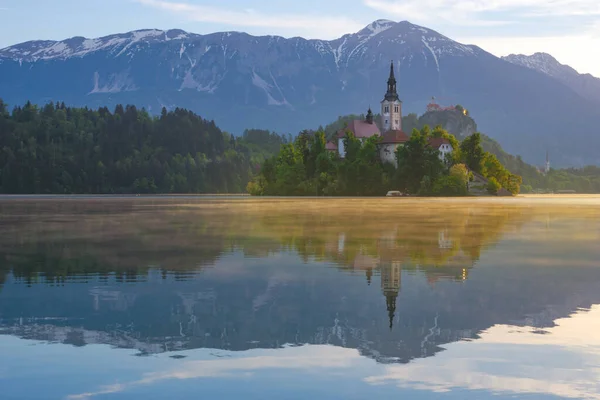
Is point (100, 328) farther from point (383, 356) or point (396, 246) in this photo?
point (396, 246)

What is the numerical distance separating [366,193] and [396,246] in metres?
158

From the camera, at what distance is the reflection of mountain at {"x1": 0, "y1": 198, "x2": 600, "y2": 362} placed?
15453mm

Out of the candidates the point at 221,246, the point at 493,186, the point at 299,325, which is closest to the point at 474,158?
the point at 493,186

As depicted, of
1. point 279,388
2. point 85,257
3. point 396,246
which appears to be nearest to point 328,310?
point 279,388

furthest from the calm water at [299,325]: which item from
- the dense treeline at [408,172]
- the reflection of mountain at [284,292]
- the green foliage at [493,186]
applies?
the green foliage at [493,186]

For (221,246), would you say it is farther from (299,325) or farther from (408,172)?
(408,172)

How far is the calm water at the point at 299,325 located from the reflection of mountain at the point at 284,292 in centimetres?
7

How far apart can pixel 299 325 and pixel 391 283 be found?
687cm

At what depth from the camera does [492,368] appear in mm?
12875

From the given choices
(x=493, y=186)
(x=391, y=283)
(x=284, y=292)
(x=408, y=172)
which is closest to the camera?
(x=284, y=292)

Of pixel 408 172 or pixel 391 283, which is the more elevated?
pixel 408 172

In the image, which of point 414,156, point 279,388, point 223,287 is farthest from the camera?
point 414,156

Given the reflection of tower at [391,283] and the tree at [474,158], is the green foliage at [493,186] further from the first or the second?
the reflection of tower at [391,283]

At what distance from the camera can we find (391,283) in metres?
22.8
